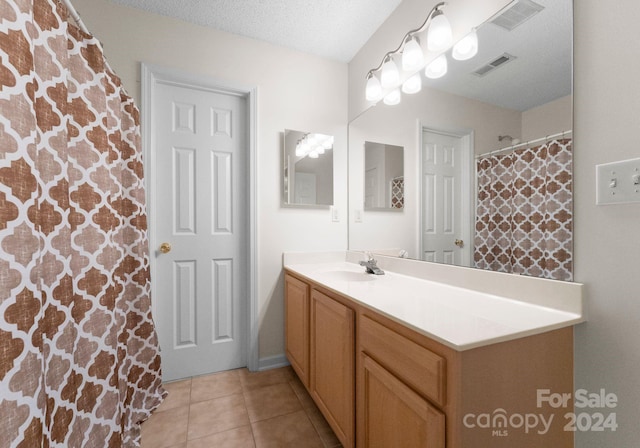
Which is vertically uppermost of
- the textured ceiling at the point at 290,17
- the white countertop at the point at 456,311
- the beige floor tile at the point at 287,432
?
the textured ceiling at the point at 290,17

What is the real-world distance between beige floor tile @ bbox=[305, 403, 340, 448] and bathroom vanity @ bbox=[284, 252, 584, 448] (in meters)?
0.14

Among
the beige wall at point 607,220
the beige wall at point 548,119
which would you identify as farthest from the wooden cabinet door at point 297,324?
the beige wall at point 548,119

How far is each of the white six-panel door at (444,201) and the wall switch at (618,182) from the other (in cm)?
46

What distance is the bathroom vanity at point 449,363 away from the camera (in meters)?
0.65

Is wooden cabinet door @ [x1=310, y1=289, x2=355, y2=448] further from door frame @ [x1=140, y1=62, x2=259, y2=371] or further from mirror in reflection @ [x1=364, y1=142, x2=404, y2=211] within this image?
mirror in reflection @ [x1=364, y1=142, x2=404, y2=211]

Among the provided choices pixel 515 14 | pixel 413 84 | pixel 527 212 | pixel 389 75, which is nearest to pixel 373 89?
pixel 389 75

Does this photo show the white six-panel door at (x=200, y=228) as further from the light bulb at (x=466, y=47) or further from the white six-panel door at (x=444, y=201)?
the light bulb at (x=466, y=47)

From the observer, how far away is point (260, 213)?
193cm

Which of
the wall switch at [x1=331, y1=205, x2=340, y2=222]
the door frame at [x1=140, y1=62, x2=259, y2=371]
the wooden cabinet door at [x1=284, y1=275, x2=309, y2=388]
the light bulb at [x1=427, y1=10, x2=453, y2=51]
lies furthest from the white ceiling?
the wooden cabinet door at [x1=284, y1=275, x2=309, y2=388]

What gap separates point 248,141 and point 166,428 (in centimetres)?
180

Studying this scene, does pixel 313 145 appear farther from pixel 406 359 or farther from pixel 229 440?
pixel 229 440

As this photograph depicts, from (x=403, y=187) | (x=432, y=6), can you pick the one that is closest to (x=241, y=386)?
(x=403, y=187)

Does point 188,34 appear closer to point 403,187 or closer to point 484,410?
point 403,187

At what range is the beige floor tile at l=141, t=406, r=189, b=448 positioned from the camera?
4.16 ft
